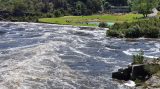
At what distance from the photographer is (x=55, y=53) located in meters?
64.7

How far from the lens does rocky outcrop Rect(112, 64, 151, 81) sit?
4634 centimetres

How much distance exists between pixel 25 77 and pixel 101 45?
33.5 meters

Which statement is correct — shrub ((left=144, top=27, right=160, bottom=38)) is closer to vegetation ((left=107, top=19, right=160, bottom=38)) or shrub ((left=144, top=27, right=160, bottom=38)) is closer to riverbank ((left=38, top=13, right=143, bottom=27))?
vegetation ((left=107, top=19, right=160, bottom=38))

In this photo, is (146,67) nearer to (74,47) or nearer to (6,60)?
(6,60)

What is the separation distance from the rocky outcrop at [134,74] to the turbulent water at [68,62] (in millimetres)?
1672

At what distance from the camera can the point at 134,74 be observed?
46.8 meters

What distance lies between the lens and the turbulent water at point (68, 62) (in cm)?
4525

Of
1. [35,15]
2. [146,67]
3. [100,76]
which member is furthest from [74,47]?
→ [35,15]

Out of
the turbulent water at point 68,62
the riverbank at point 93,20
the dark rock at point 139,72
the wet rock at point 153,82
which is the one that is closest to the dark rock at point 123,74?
the turbulent water at point 68,62

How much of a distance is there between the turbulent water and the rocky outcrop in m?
1.67

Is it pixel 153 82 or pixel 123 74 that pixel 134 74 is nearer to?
pixel 123 74

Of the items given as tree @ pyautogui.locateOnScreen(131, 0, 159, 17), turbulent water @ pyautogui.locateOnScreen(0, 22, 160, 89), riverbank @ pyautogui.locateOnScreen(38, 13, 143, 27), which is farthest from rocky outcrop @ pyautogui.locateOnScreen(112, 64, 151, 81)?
tree @ pyautogui.locateOnScreen(131, 0, 159, 17)

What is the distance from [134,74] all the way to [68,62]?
46.2 feet

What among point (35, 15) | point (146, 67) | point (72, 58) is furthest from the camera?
point (35, 15)
